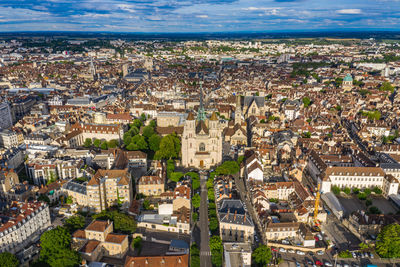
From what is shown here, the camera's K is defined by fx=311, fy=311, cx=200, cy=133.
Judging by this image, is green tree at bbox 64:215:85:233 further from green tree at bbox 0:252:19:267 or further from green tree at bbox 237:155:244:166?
green tree at bbox 237:155:244:166

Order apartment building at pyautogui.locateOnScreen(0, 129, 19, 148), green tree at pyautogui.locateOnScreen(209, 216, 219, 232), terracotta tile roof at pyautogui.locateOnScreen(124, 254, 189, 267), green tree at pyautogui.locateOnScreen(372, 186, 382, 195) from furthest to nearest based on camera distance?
apartment building at pyautogui.locateOnScreen(0, 129, 19, 148) → green tree at pyautogui.locateOnScreen(372, 186, 382, 195) → green tree at pyautogui.locateOnScreen(209, 216, 219, 232) → terracotta tile roof at pyautogui.locateOnScreen(124, 254, 189, 267)

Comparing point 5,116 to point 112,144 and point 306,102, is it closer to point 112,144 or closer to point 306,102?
point 112,144

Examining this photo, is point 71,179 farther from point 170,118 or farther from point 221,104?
point 221,104

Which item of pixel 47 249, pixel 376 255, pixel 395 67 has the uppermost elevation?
pixel 395 67

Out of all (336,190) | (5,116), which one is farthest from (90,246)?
(5,116)

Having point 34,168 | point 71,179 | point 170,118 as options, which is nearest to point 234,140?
point 170,118

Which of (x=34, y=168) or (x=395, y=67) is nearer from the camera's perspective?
(x=34, y=168)

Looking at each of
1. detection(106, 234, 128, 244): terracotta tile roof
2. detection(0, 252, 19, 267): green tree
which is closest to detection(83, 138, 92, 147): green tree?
detection(106, 234, 128, 244): terracotta tile roof
